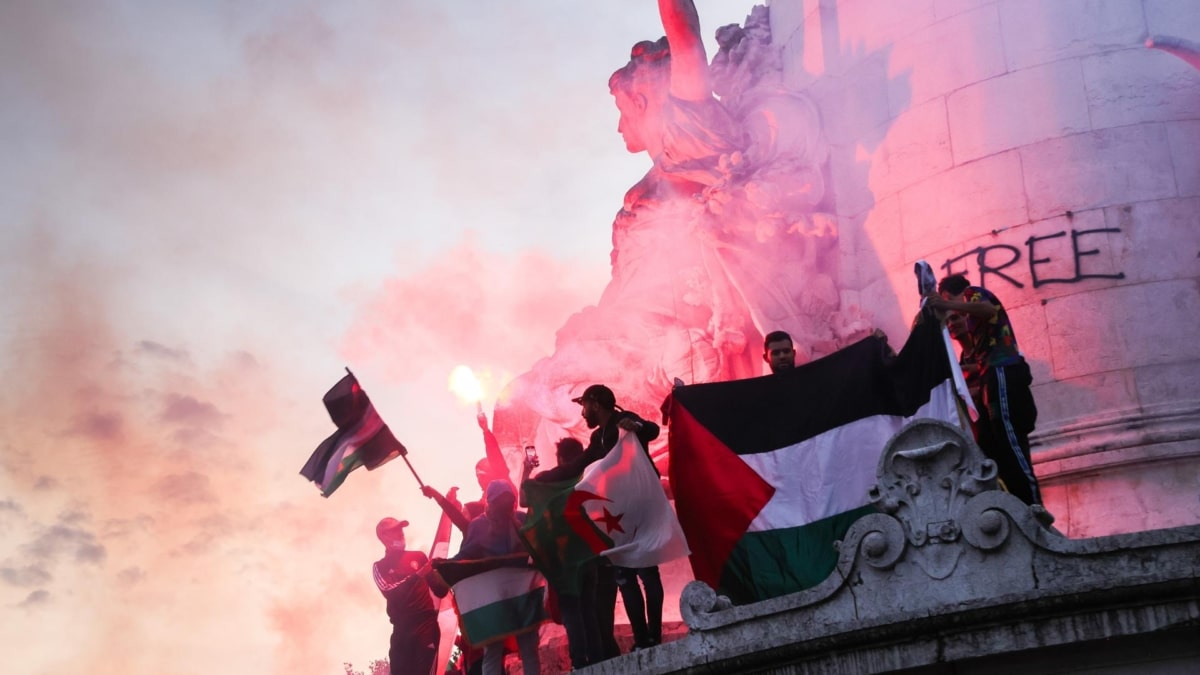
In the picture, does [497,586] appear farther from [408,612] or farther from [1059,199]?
[1059,199]

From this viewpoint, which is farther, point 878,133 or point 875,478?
point 878,133

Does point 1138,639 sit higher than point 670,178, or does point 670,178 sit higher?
point 670,178

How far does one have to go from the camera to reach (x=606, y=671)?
11719 millimetres

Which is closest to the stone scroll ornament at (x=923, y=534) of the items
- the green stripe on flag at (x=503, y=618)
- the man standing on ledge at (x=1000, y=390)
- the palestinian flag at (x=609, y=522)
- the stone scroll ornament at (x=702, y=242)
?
the man standing on ledge at (x=1000, y=390)

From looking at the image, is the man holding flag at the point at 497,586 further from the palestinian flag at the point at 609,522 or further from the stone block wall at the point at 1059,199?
the stone block wall at the point at 1059,199

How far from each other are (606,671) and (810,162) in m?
7.64

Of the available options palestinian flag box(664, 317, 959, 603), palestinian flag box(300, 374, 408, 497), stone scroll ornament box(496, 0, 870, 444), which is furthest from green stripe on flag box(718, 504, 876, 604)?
stone scroll ornament box(496, 0, 870, 444)

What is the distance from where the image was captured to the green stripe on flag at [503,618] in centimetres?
1365

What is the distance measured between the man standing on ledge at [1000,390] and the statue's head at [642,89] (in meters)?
A: 7.31

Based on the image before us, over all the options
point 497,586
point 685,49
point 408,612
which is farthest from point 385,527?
point 685,49

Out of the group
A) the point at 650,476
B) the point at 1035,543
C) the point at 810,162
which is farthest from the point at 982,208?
the point at 1035,543

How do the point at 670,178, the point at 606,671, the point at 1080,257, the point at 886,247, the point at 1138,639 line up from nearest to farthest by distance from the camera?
the point at 1138,639 → the point at 606,671 → the point at 1080,257 → the point at 886,247 → the point at 670,178

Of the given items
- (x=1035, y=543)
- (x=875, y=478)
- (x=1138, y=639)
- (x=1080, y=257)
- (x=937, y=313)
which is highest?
(x=1080, y=257)

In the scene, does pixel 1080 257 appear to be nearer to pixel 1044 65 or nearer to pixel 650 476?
pixel 1044 65
